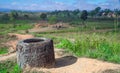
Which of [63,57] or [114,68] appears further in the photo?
[63,57]

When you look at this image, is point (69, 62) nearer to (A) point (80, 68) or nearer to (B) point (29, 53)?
(A) point (80, 68)

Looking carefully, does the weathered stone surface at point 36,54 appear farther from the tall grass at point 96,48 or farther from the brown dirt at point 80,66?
the tall grass at point 96,48

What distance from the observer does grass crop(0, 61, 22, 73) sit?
860cm

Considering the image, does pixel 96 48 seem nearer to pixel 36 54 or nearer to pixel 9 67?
pixel 36 54

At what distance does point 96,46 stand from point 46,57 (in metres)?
2.44

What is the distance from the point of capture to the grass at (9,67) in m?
8.60

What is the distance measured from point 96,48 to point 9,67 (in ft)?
10.4

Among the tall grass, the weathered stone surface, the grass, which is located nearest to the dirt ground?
the weathered stone surface

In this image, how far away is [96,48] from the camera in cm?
991

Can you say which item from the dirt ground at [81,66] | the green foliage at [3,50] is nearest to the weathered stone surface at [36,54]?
the dirt ground at [81,66]

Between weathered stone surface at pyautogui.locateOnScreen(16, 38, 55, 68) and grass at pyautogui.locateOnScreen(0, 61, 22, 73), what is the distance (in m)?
0.24

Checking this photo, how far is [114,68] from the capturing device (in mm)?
7906

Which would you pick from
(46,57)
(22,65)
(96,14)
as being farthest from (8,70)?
(96,14)

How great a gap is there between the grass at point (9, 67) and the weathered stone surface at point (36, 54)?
24cm
